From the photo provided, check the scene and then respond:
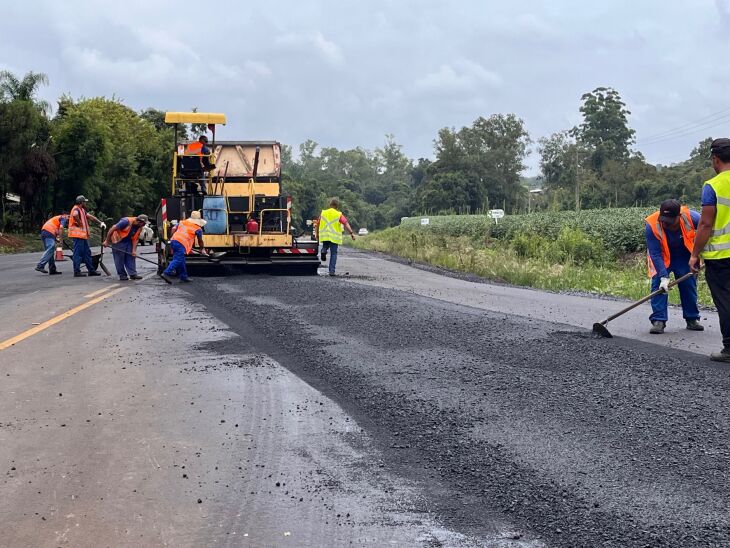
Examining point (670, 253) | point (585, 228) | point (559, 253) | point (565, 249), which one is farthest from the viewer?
point (585, 228)

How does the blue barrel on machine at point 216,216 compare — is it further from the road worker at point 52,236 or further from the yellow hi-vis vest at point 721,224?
the yellow hi-vis vest at point 721,224

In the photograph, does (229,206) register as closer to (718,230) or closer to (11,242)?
(718,230)

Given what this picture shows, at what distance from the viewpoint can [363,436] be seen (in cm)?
550

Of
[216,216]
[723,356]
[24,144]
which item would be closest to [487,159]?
[24,144]

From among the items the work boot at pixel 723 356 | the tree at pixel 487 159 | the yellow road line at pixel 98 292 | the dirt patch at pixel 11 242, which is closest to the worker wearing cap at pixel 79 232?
the yellow road line at pixel 98 292

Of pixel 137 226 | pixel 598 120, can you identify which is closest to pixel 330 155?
pixel 598 120

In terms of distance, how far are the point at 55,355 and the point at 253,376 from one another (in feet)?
7.83

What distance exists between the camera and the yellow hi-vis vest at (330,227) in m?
19.1

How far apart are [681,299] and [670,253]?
0.55m

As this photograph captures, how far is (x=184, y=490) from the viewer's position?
14.7 feet

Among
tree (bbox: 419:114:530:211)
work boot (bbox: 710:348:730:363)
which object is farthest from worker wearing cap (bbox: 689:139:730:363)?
tree (bbox: 419:114:530:211)

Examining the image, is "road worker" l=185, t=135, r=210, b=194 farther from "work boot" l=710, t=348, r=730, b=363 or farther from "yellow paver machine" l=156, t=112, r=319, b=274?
"work boot" l=710, t=348, r=730, b=363

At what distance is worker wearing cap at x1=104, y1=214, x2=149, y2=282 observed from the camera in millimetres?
17516

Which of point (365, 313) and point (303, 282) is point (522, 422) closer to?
point (365, 313)
